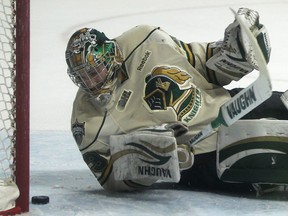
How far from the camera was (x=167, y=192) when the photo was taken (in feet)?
6.78

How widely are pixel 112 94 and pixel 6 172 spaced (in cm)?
33

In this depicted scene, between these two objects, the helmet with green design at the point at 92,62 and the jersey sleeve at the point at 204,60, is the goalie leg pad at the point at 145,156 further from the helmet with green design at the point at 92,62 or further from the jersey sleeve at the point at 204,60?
the jersey sleeve at the point at 204,60

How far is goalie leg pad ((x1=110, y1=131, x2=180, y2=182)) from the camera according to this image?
1.88m

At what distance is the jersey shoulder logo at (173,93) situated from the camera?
79.6 inches

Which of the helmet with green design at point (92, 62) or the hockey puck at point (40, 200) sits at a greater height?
the helmet with green design at point (92, 62)

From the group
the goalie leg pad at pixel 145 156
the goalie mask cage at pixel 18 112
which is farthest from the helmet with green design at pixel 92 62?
the goalie mask cage at pixel 18 112

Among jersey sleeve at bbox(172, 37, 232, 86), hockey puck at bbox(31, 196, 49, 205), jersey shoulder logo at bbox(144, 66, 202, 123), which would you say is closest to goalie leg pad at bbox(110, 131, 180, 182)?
jersey shoulder logo at bbox(144, 66, 202, 123)

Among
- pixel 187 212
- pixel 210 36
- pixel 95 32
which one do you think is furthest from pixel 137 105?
pixel 210 36

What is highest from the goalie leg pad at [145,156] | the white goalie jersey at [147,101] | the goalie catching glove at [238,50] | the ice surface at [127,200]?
the goalie catching glove at [238,50]

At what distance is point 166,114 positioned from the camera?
6.53 ft

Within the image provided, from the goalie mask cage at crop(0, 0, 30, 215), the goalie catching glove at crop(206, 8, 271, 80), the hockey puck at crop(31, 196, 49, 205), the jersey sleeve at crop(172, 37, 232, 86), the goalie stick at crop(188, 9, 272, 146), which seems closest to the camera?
the goalie stick at crop(188, 9, 272, 146)

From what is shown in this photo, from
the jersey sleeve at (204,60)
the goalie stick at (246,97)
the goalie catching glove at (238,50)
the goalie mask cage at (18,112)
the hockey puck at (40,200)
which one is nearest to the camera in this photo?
the goalie stick at (246,97)

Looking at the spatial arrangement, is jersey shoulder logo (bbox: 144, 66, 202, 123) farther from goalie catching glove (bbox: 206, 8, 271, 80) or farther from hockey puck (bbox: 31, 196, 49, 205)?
hockey puck (bbox: 31, 196, 49, 205)

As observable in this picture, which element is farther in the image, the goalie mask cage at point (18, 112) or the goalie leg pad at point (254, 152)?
the goalie leg pad at point (254, 152)
